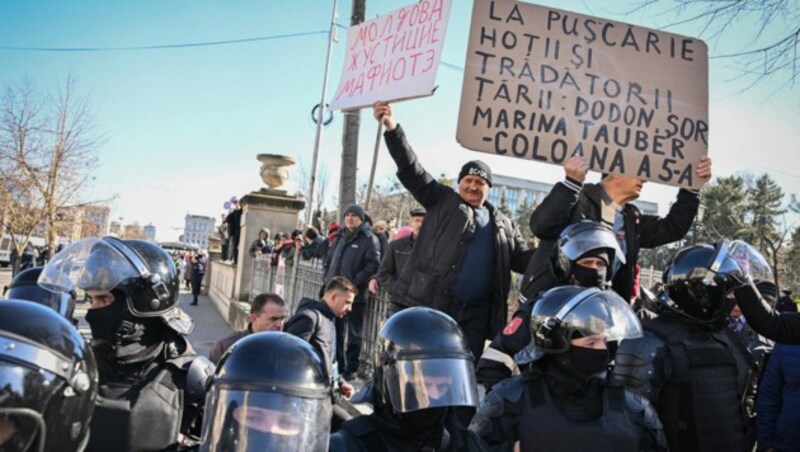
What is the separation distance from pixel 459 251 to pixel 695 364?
5.15 ft

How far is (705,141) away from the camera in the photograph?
4.02 m

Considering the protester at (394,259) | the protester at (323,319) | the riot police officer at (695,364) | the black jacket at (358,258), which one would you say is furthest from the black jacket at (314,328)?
the black jacket at (358,258)

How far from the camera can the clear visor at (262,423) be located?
72.5 inches

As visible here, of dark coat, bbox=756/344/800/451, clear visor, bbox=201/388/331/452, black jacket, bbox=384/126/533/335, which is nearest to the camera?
clear visor, bbox=201/388/331/452

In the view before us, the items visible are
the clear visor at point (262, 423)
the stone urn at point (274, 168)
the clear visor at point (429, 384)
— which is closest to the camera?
the clear visor at point (262, 423)

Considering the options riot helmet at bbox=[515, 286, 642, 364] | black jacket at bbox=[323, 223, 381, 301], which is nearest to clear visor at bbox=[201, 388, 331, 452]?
riot helmet at bbox=[515, 286, 642, 364]

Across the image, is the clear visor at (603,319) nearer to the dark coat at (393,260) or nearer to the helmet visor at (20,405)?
the helmet visor at (20,405)

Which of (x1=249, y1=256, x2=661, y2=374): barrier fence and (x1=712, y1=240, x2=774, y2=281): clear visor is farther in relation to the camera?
(x1=249, y1=256, x2=661, y2=374): barrier fence

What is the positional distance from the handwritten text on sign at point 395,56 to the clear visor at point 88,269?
2004 mm

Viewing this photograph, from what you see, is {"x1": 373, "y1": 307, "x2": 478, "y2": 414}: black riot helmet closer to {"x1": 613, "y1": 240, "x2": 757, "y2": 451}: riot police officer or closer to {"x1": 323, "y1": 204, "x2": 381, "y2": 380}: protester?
{"x1": 613, "y1": 240, "x2": 757, "y2": 451}: riot police officer

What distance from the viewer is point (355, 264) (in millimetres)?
7629

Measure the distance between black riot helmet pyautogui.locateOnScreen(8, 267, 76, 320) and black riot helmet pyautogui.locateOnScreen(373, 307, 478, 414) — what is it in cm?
187

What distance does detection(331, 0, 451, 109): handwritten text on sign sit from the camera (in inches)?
161

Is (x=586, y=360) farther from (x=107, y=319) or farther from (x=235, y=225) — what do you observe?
(x=235, y=225)
